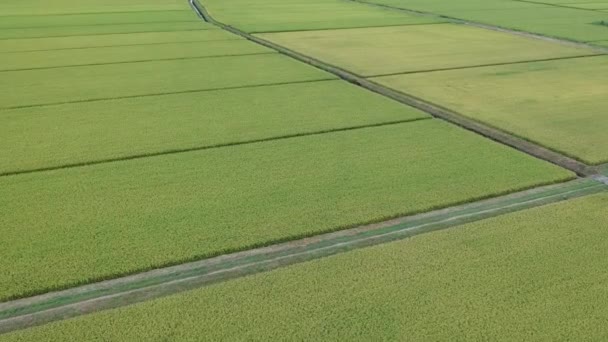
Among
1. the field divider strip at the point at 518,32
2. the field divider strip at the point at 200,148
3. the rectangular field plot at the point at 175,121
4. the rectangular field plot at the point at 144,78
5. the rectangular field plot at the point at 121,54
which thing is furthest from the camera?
the field divider strip at the point at 518,32

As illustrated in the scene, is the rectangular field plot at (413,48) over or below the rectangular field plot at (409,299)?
Answer: below

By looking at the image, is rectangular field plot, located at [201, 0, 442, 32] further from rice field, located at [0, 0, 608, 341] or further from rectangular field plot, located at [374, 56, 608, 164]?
rectangular field plot, located at [374, 56, 608, 164]

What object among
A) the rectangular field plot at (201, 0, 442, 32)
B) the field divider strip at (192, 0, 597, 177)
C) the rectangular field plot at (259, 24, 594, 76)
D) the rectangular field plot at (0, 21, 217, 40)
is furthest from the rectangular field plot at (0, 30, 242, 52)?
the field divider strip at (192, 0, 597, 177)

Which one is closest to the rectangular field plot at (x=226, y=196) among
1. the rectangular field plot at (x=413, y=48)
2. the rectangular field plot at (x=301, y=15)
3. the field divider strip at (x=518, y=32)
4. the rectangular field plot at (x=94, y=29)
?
the rectangular field plot at (x=413, y=48)

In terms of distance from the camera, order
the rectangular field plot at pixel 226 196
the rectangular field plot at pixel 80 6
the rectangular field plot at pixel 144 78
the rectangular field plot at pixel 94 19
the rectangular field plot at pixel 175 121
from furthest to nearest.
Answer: the rectangular field plot at pixel 80 6, the rectangular field plot at pixel 94 19, the rectangular field plot at pixel 144 78, the rectangular field plot at pixel 175 121, the rectangular field plot at pixel 226 196

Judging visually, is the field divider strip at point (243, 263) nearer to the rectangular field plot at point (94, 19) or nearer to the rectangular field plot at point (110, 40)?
the rectangular field plot at point (110, 40)

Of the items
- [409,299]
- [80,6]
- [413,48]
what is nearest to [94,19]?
[80,6]

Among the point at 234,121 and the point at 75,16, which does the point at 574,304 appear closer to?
the point at 234,121

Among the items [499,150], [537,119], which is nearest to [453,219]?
[499,150]
